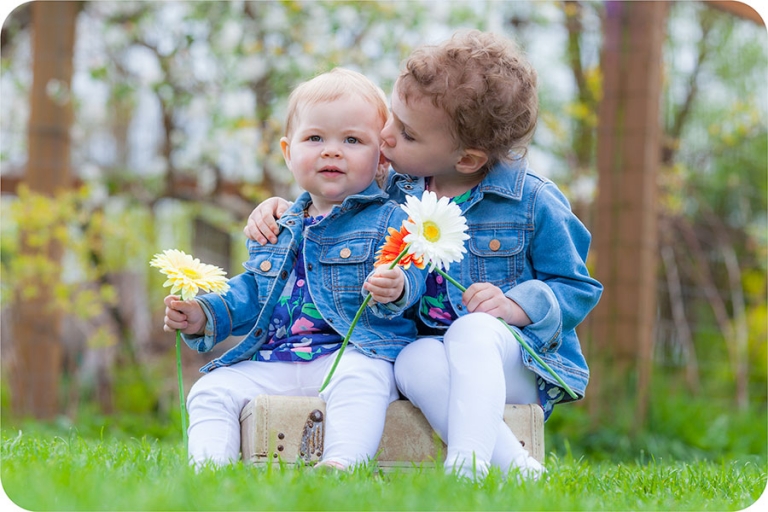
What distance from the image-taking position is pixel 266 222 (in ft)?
A: 9.11

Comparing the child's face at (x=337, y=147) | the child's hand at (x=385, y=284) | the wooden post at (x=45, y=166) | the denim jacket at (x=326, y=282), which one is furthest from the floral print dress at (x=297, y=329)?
the wooden post at (x=45, y=166)

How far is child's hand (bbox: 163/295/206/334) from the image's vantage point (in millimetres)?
2483

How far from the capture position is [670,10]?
7117 millimetres

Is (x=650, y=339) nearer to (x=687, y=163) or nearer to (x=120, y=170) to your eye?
(x=687, y=163)

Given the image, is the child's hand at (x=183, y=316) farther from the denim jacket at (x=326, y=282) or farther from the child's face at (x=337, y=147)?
the child's face at (x=337, y=147)

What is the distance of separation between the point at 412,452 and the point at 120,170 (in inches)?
190

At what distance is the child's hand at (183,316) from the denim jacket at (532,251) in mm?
637

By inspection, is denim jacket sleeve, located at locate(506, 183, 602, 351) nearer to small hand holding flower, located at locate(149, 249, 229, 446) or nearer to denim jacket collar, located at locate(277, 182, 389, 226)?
denim jacket collar, located at locate(277, 182, 389, 226)

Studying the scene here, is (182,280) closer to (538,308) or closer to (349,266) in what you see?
(349,266)

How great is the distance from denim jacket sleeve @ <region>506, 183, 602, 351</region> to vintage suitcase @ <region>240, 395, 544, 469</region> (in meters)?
0.23

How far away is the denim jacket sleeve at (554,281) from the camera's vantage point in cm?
242

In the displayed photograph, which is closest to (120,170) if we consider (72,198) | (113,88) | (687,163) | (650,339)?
(113,88)

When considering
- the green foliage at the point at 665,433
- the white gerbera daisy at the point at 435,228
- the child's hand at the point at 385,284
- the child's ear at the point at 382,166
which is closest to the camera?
the white gerbera daisy at the point at 435,228

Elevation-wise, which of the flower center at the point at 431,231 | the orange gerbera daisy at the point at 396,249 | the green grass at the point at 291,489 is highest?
the flower center at the point at 431,231
